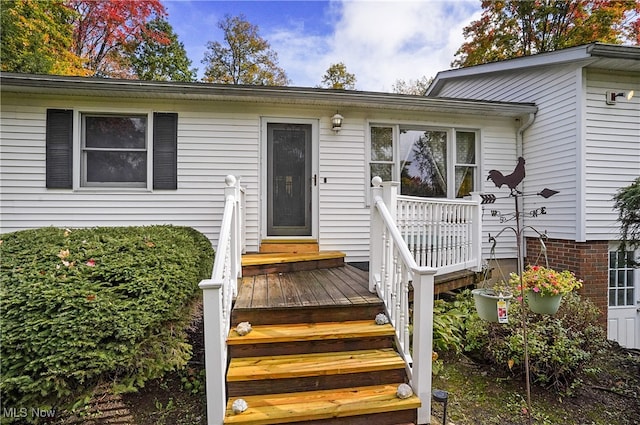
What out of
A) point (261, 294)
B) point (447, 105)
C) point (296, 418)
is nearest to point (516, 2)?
point (447, 105)

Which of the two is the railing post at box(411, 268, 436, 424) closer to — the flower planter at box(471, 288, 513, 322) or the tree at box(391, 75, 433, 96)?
the flower planter at box(471, 288, 513, 322)

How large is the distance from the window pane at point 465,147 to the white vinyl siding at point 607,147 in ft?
5.12

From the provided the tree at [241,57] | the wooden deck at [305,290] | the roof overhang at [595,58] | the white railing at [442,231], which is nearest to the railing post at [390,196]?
the white railing at [442,231]

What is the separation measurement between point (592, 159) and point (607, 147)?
34 centimetres

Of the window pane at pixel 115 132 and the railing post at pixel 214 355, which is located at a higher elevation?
the window pane at pixel 115 132

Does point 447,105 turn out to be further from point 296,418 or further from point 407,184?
point 296,418

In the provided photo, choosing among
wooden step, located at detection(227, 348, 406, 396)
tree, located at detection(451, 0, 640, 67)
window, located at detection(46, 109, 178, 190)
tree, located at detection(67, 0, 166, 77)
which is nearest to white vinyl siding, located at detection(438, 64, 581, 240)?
wooden step, located at detection(227, 348, 406, 396)

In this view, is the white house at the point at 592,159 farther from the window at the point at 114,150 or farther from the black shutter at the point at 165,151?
the window at the point at 114,150

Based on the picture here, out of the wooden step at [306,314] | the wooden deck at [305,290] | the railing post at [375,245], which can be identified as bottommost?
the wooden step at [306,314]

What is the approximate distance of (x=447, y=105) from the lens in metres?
5.06

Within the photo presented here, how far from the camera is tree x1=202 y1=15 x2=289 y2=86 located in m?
15.0

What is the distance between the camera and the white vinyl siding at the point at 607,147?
184 inches

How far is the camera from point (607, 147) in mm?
4754

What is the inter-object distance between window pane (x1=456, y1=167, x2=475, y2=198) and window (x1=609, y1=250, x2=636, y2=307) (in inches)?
94.1
